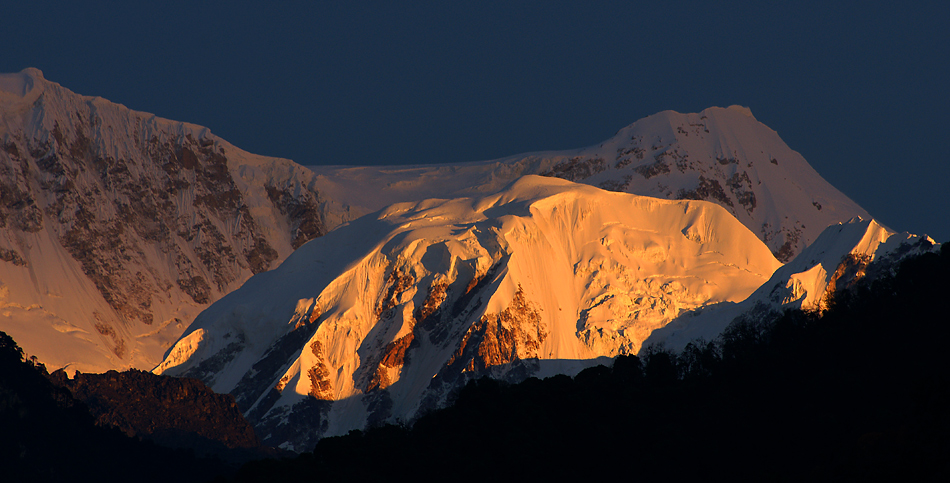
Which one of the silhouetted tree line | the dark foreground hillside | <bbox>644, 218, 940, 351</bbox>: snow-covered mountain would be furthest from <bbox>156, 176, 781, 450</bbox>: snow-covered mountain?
the dark foreground hillside

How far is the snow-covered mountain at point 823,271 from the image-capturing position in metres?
161

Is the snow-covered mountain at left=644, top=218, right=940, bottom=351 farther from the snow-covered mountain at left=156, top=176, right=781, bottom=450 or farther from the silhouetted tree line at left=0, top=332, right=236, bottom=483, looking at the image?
the silhouetted tree line at left=0, top=332, right=236, bottom=483

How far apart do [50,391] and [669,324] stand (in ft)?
329

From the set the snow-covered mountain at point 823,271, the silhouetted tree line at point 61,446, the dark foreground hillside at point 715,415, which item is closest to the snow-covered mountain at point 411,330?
the snow-covered mountain at point 823,271

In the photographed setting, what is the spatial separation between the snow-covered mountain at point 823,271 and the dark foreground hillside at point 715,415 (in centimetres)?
3201

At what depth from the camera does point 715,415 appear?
4245 inches

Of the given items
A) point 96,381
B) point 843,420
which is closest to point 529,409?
point 843,420

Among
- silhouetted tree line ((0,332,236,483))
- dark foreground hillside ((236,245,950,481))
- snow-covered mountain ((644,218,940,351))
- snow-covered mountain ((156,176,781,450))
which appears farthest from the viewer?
snow-covered mountain ((156,176,781,450))

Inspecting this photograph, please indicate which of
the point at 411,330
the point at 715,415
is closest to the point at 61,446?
the point at 715,415

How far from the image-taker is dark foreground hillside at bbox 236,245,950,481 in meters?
98.2

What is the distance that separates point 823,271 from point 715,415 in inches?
2739

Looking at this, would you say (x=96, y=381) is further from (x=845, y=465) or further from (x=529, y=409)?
(x=845, y=465)

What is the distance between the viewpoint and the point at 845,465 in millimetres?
79438

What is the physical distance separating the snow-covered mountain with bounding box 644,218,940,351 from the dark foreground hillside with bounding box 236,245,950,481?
32.0 metres
